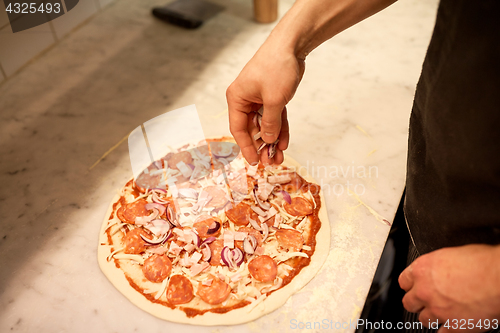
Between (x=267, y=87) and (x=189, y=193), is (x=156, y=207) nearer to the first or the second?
(x=189, y=193)

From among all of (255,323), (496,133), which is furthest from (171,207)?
(496,133)

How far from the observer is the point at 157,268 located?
3.93 ft

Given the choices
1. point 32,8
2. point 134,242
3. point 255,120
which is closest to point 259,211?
point 255,120

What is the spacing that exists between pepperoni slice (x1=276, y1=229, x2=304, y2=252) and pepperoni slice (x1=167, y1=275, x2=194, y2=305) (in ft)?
1.17

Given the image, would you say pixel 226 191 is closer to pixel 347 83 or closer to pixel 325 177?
pixel 325 177

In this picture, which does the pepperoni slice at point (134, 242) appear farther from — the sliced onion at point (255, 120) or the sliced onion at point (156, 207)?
the sliced onion at point (255, 120)

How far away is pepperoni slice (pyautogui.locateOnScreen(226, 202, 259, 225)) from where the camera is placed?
132 centimetres

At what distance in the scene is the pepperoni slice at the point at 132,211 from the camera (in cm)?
133

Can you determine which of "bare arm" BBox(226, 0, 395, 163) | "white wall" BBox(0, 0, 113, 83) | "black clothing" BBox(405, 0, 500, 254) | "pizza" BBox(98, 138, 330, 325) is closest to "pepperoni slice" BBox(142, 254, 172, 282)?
"pizza" BBox(98, 138, 330, 325)

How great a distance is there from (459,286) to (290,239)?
62 centimetres

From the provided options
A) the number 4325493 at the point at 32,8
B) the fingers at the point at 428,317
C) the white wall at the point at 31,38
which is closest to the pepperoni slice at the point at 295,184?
the fingers at the point at 428,317

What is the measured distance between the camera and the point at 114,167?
1.60 m

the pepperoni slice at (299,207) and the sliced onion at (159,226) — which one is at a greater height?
the sliced onion at (159,226)

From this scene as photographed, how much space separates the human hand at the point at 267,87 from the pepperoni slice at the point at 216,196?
0.32 metres
